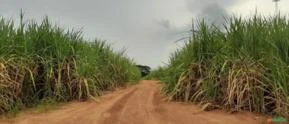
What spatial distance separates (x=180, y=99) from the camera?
733 centimetres

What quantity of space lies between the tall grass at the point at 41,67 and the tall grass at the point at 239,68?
165 cm

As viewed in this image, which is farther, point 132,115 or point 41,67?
point 41,67

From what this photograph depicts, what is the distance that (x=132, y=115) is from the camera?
621cm

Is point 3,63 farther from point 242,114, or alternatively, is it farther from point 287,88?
point 287,88

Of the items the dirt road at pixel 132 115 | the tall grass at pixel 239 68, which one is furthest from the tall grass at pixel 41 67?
the tall grass at pixel 239 68

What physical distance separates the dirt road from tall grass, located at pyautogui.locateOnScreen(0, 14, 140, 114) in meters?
0.41

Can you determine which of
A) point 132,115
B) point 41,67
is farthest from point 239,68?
point 41,67

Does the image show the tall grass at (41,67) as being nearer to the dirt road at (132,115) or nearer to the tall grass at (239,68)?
the dirt road at (132,115)

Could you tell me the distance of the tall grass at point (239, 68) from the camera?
6.06m

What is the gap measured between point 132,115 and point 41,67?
2290mm

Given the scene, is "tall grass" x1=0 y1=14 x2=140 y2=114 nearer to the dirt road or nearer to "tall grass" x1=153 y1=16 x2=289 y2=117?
the dirt road

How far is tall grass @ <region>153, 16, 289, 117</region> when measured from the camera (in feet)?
19.9

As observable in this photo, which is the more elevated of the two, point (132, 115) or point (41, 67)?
point (41, 67)

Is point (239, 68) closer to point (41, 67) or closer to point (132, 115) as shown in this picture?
point (132, 115)
